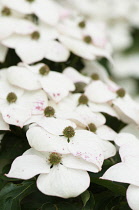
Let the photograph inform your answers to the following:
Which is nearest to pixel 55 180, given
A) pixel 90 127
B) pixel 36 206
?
pixel 36 206

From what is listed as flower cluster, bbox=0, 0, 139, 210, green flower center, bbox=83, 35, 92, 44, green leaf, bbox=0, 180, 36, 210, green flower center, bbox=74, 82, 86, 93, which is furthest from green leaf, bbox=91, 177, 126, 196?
green flower center, bbox=83, 35, 92, 44

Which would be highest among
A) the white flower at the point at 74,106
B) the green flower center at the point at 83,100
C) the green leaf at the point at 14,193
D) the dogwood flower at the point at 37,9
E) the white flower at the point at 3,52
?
the dogwood flower at the point at 37,9

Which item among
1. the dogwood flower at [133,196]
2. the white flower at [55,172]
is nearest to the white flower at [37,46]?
the white flower at [55,172]

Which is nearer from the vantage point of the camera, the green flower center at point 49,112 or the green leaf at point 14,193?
the green leaf at point 14,193

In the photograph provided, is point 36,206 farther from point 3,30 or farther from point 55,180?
point 3,30

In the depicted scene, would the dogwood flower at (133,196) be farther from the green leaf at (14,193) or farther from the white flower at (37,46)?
the white flower at (37,46)

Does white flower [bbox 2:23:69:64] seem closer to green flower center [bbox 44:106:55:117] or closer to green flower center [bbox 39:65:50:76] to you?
green flower center [bbox 39:65:50:76]
